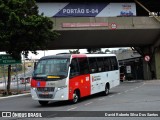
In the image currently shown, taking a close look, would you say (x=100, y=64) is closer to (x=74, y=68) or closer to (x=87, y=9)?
(x=74, y=68)

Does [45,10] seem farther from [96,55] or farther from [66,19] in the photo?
[96,55]

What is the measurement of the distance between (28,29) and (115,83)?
293 inches

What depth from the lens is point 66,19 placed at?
126 feet

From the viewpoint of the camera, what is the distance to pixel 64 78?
1731 cm

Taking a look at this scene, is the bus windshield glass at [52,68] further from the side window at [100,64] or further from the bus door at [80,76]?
the side window at [100,64]

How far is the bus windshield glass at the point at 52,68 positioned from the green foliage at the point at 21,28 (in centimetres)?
852

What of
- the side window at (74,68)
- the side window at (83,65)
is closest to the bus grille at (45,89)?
the side window at (74,68)

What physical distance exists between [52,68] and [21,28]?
9.48m

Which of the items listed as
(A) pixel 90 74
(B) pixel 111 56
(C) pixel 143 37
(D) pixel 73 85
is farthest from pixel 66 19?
(D) pixel 73 85

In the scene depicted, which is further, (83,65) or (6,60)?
(6,60)

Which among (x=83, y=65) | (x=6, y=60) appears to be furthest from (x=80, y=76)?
(x=6, y=60)

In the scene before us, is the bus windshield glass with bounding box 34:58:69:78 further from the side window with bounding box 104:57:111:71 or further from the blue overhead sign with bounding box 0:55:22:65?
the blue overhead sign with bounding box 0:55:22:65

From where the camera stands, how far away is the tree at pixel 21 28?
26.1m

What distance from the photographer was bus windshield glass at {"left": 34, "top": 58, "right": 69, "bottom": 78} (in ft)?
57.5
